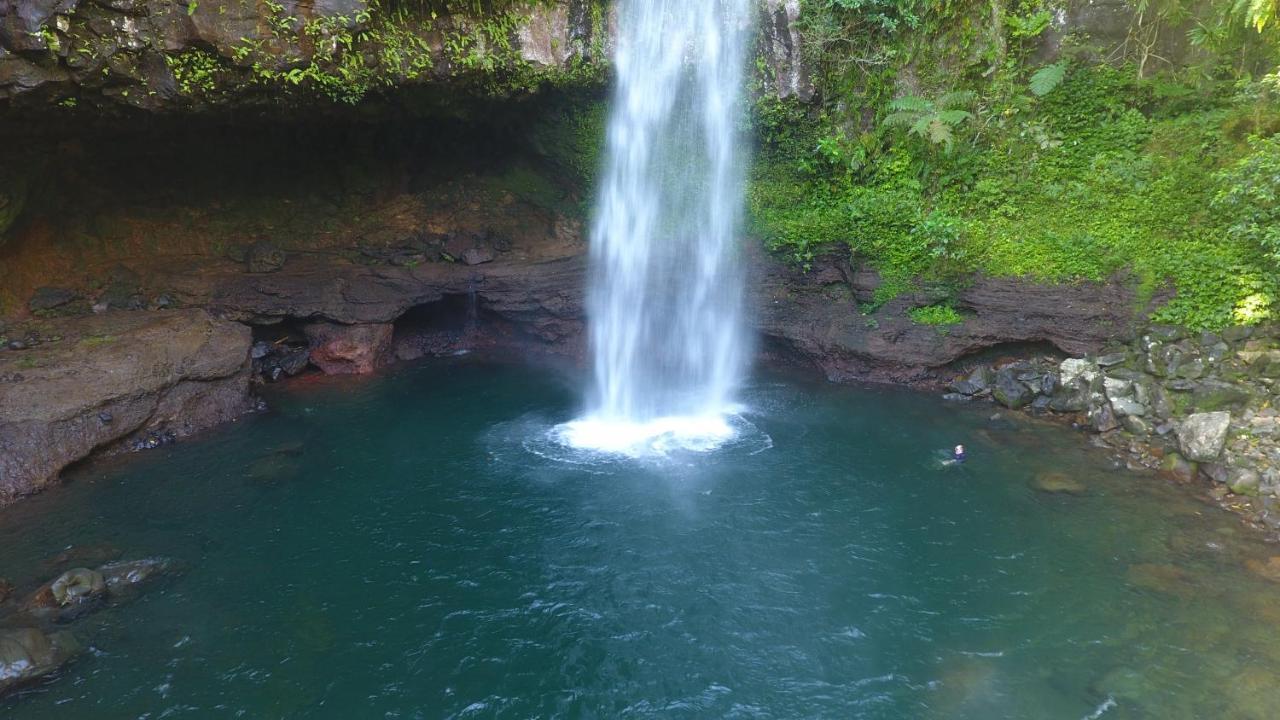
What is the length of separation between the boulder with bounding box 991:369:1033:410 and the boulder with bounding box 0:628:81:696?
14562 millimetres

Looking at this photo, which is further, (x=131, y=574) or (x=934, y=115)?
(x=934, y=115)

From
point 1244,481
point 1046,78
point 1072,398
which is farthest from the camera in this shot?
point 1046,78

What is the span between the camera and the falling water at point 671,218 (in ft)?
49.3

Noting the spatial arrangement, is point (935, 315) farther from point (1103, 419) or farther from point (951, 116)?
point (951, 116)

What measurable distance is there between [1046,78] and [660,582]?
12821 millimetres

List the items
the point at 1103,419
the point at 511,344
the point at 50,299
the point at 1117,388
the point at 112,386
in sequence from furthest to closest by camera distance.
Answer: the point at 511,344, the point at 50,299, the point at 112,386, the point at 1117,388, the point at 1103,419

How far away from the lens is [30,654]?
711 centimetres

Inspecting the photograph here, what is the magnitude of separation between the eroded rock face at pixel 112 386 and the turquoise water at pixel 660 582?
2.17 ft

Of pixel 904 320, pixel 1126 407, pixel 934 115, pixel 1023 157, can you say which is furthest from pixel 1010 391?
pixel 934 115

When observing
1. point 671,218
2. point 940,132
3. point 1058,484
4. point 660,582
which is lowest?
point 660,582

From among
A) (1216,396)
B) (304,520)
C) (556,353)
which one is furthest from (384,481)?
(1216,396)

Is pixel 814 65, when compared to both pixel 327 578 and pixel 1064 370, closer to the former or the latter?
Result: pixel 1064 370

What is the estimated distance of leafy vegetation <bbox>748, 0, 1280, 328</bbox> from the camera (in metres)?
12.1

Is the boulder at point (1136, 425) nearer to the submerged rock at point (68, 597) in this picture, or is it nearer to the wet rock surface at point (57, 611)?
the wet rock surface at point (57, 611)
